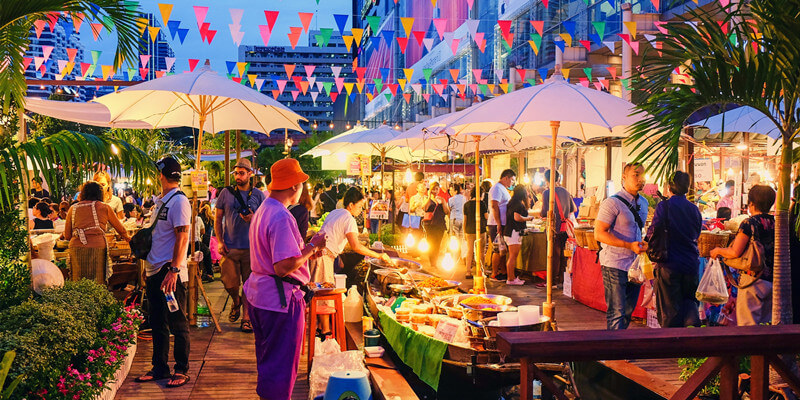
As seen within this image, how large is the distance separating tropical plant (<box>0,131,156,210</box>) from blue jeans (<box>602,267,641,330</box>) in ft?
14.5

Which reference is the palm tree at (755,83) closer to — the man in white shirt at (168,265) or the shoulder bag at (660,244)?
the shoulder bag at (660,244)

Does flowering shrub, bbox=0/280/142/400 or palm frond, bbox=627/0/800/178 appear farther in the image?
palm frond, bbox=627/0/800/178

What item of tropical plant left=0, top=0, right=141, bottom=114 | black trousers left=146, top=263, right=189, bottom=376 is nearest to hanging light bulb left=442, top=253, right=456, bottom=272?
black trousers left=146, top=263, right=189, bottom=376

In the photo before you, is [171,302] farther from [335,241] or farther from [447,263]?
[447,263]

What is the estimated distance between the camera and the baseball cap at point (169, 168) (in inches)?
226

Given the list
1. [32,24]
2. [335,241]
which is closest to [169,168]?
[32,24]

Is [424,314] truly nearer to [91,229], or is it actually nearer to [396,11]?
[91,229]

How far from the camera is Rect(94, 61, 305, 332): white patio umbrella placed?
7.01 metres

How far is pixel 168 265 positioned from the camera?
18.6 feet

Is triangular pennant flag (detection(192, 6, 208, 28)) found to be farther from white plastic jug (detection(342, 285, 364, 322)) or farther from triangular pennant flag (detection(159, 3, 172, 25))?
white plastic jug (detection(342, 285, 364, 322))

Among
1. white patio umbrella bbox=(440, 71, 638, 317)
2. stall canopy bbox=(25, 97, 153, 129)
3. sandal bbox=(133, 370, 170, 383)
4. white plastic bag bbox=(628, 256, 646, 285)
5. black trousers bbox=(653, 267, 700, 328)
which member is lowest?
sandal bbox=(133, 370, 170, 383)

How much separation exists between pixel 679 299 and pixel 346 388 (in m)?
→ 3.50

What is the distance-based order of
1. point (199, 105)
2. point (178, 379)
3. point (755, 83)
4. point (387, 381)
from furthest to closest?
point (199, 105)
point (178, 379)
point (387, 381)
point (755, 83)

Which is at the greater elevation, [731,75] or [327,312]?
[731,75]
